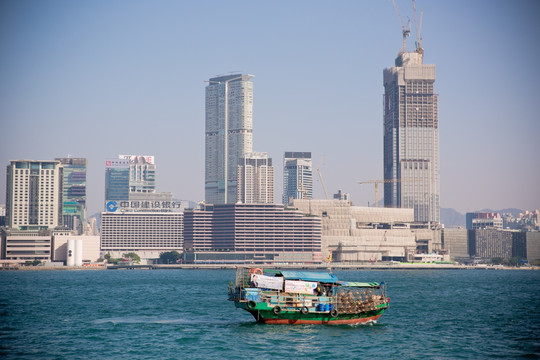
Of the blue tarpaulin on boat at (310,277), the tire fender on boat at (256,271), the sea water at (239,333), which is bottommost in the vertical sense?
the sea water at (239,333)

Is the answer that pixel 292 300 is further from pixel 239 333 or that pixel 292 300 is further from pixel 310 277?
pixel 239 333

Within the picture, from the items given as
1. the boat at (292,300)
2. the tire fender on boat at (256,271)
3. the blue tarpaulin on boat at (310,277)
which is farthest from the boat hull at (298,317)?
the tire fender on boat at (256,271)

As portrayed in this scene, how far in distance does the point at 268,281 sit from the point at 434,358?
23980 millimetres

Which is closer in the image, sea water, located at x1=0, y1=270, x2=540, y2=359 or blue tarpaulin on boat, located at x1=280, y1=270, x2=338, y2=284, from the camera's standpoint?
sea water, located at x1=0, y1=270, x2=540, y2=359

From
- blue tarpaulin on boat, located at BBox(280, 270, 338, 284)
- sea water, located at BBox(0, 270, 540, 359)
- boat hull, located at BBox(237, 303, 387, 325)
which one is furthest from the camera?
blue tarpaulin on boat, located at BBox(280, 270, 338, 284)

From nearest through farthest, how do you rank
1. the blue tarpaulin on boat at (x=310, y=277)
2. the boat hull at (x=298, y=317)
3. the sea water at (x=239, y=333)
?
the sea water at (x=239, y=333)
the boat hull at (x=298, y=317)
the blue tarpaulin on boat at (x=310, y=277)

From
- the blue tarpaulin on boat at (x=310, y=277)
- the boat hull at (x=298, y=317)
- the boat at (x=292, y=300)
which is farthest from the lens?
the blue tarpaulin on boat at (x=310, y=277)

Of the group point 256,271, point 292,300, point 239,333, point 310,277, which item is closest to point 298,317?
point 292,300

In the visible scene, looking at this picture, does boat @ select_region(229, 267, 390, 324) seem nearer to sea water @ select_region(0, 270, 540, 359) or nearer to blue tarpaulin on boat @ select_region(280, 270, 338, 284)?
blue tarpaulin on boat @ select_region(280, 270, 338, 284)

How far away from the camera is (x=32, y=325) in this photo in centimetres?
9856

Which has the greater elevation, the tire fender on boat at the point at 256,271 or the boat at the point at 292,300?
the tire fender on boat at the point at 256,271

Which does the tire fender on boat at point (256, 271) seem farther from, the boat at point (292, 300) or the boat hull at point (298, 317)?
the boat hull at point (298, 317)

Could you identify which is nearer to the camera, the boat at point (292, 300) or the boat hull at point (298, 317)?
the boat at point (292, 300)

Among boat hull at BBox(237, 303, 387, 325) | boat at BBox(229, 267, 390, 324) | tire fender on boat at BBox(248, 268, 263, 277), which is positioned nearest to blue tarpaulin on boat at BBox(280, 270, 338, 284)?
boat at BBox(229, 267, 390, 324)
